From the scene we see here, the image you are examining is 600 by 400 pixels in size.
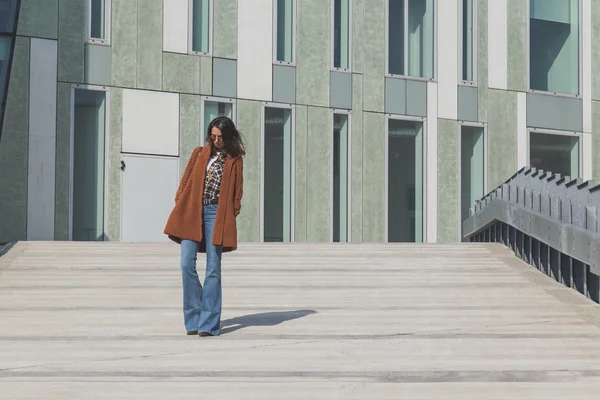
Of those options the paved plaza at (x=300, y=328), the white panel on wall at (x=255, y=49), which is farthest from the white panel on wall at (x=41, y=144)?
the paved plaza at (x=300, y=328)

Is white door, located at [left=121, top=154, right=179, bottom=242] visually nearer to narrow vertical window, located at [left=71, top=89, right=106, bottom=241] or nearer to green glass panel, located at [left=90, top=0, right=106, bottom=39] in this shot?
narrow vertical window, located at [left=71, top=89, right=106, bottom=241]

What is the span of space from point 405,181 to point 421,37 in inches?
131

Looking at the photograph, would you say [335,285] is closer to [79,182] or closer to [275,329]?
[275,329]

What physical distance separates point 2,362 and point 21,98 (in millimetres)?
15154

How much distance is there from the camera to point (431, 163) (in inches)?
1069

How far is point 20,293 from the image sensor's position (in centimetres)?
1204

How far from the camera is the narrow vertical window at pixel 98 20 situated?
23328 mm

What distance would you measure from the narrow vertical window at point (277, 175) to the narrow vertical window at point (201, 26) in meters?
1.94

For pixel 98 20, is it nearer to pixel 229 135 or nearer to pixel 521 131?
pixel 521 131

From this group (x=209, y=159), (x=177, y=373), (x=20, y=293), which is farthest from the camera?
(x=20, y=293)

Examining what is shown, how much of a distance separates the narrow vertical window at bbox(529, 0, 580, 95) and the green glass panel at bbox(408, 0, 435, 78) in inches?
110

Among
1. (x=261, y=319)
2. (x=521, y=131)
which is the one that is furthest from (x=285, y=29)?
(x=261, y=319)

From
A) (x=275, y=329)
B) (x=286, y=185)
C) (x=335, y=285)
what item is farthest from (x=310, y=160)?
(x=275, y=329)

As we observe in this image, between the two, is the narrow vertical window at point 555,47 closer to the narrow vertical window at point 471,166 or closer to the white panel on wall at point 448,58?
the narrow vertical window at point 471,166
